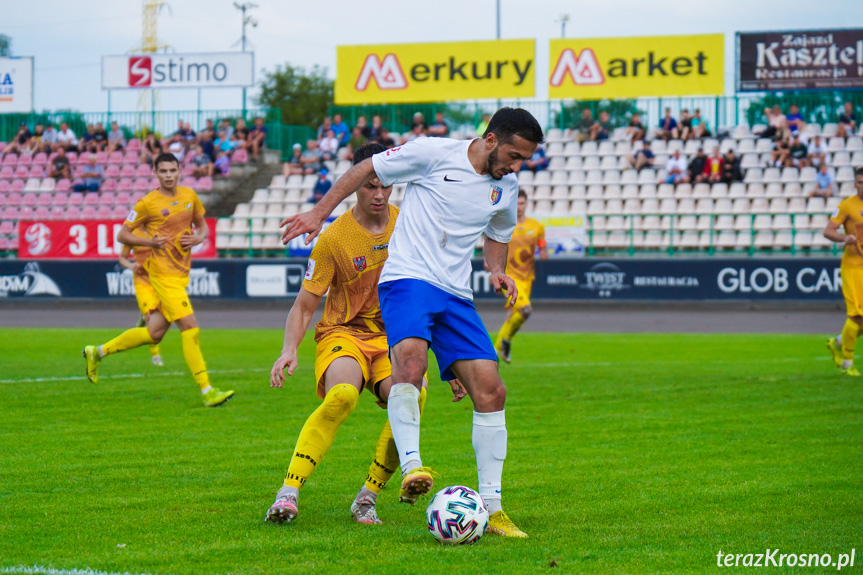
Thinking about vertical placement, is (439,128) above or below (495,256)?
above

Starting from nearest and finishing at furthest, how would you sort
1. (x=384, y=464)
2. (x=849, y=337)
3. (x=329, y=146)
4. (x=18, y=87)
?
(x=384, y=464) → (x=849, y=337) → (x=329, y=146) → (x=18, y=87)

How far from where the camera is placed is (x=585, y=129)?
31922mm

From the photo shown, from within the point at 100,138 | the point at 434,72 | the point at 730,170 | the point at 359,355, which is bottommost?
the point at 359,355

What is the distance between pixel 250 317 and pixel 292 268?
3.52 meters

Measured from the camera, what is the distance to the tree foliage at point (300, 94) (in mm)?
70875

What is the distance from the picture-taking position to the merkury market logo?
32.9 metres

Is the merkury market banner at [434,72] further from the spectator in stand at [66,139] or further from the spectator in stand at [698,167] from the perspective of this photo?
the spectator in stand at [66,139]

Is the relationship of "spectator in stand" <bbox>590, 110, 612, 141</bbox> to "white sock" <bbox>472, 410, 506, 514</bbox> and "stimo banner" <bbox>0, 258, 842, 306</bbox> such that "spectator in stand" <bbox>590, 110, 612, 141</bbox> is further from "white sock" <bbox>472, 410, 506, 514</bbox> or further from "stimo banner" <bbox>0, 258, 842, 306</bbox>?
"white sock" <bbox>472, 410, 506, 514</bbox>

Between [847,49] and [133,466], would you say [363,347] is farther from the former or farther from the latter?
[847,49]

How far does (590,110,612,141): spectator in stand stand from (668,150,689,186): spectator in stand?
3.07m

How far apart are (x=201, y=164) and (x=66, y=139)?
19.3 ft

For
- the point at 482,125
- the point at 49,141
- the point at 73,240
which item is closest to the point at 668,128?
the point at 482,125

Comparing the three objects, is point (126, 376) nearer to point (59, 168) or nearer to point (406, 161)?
point (406, 161)

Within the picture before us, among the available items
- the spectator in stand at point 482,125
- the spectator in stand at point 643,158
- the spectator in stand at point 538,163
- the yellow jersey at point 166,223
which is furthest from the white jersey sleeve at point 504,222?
the spectator in stand at point 482,125
